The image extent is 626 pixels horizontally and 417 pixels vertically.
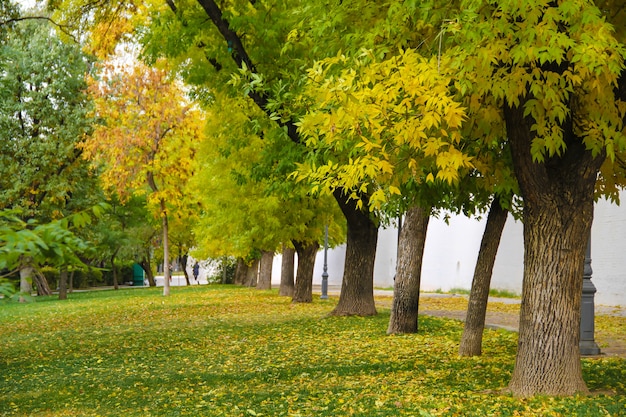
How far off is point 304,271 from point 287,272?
19.9ft

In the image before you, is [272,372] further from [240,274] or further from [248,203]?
[240,274]

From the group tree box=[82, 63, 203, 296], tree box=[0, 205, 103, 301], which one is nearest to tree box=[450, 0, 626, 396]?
tree box=[0, 205, 103, 301]

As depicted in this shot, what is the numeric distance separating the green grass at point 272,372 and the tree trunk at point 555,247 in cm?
41

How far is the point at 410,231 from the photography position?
55.9 ft

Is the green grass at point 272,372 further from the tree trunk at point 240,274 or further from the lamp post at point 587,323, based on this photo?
the tree trunk at point 240,274

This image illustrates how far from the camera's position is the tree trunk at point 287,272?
112 feet

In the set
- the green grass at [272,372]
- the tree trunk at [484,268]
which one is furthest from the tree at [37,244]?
the tree trunk at [484,268]

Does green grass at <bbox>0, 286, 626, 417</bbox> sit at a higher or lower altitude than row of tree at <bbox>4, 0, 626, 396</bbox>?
lower

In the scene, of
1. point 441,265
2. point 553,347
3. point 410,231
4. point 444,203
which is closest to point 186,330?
point 410,231

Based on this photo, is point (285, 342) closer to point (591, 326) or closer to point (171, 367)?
point (171, 367)

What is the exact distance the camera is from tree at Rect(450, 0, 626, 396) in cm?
840

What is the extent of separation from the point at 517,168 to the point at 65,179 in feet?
103

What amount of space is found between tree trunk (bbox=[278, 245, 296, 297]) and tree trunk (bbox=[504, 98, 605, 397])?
81.0 feet

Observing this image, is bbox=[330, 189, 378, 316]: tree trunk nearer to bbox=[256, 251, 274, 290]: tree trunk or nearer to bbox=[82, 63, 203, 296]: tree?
bbox=[82, 63, 203, 296]: tree
